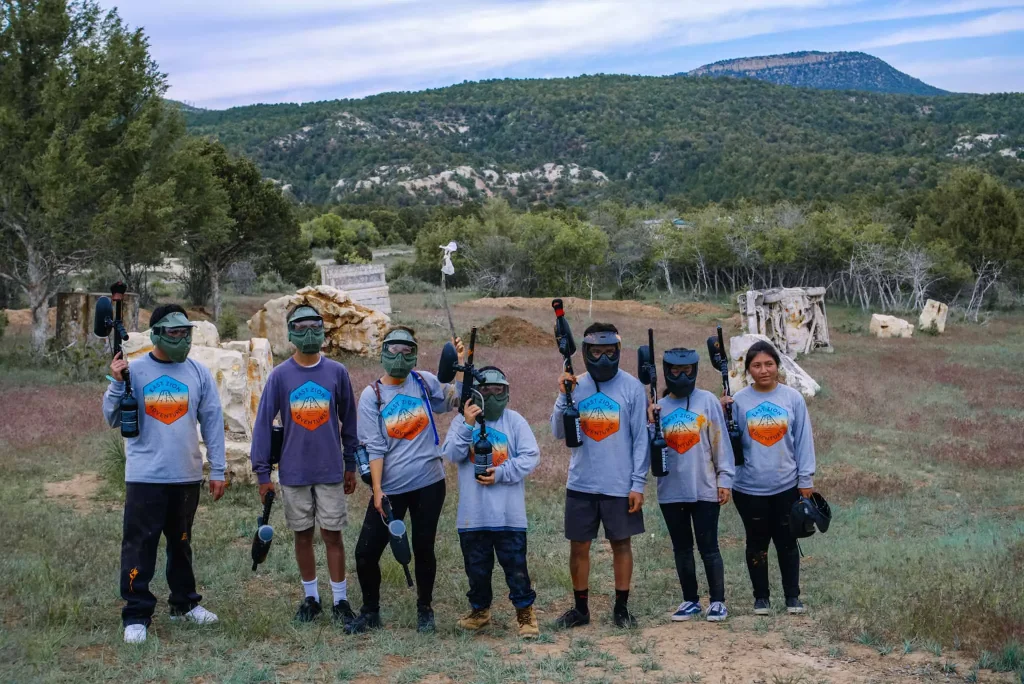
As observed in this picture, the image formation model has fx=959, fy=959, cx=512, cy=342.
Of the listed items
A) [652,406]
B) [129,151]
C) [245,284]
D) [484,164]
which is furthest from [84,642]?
[484,164]

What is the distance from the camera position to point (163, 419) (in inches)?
247

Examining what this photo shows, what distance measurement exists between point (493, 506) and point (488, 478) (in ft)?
0.67

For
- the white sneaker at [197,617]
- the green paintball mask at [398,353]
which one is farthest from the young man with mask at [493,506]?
the white sneaker at [197,617]

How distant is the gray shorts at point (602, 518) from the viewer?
644cm

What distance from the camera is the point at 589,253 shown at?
5047cm

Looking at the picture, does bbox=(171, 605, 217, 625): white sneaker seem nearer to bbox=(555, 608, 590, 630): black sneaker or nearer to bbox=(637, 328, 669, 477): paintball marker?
bbox=(555, 608, 590, 630): black sneaker

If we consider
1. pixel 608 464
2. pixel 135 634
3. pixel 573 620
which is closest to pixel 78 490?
pixel 135 634

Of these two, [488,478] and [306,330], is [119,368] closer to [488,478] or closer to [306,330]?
[306,330]

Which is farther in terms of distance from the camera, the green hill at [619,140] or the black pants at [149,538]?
the green hill at [619,140]

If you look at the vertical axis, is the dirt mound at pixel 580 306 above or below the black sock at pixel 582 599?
above

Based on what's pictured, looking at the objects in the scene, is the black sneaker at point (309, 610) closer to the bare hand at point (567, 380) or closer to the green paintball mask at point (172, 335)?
the green paintball mask at point (172, 335)

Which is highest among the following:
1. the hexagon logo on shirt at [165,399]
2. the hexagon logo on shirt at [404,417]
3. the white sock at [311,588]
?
the hexagon logo on shirt at [165,399]

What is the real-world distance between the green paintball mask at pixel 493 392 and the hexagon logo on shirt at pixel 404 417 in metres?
0.44

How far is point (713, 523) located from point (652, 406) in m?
0.92
